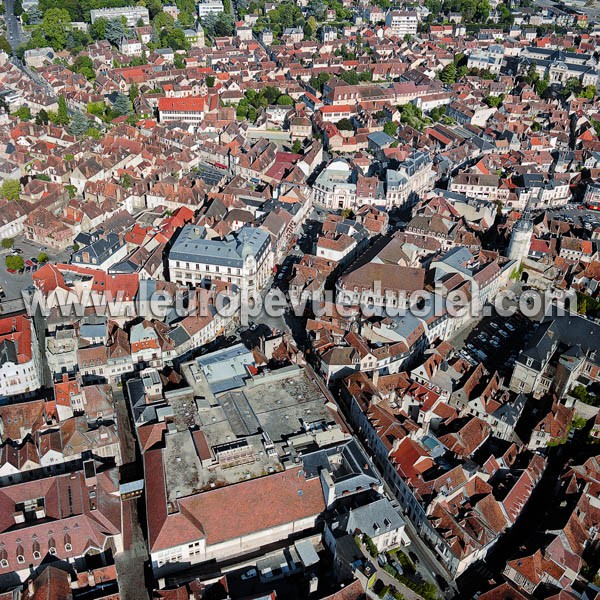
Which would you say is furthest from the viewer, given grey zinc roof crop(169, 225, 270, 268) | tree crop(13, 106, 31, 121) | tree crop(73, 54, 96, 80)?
tree crop(73, 54, 96, 80)

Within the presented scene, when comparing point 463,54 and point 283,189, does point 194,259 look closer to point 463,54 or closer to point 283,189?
point 283,189

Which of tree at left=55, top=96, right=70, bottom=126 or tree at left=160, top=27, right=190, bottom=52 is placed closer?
tree at left=55, top=96, right=70, bottom=126

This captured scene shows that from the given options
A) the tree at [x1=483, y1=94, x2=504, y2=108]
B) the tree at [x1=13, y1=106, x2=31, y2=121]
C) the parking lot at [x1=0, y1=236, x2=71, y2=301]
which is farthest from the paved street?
the tree at [x1=483, y1=94, x2=504, y2=108]

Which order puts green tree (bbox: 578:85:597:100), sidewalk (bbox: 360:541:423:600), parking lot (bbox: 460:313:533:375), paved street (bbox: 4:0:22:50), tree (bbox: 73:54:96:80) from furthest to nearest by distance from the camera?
paved street (bbox: 4:0:22:50) → green tree (bbox: 578:85:597:100) → tree (bbox: 73:54:96:80) → parking lot (bbox: 460:313:533:375) → sidewalk (bbox: 360:541:423:600)

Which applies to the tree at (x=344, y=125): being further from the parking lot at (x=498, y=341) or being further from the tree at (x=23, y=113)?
the tree at (x=23, y=113)

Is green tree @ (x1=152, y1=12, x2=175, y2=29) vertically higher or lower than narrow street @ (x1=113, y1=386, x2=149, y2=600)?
higher

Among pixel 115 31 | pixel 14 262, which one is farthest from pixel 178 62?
pixel 14 262

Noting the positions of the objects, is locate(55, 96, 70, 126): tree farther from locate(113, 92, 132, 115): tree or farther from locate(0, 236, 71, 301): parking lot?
locate(0, 236, 71, 301): parking lot

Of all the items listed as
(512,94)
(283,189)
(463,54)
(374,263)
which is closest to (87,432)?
(374,263)
